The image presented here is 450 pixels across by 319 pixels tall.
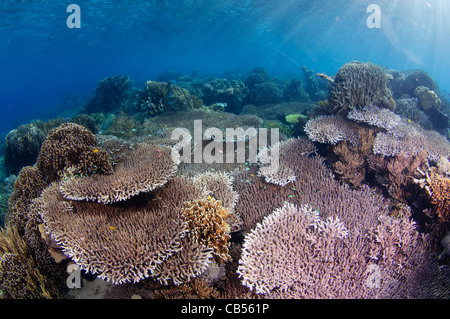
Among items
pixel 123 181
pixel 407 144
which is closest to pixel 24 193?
pixel 123 181

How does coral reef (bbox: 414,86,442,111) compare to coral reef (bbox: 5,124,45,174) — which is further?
coral reef (bbox: 414,86,442,111)

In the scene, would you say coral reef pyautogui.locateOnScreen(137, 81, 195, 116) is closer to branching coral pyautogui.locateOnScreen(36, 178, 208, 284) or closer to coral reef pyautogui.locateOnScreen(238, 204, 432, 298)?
branching coral pyautogui.locateOnScreen(36, 178, 208, 284)

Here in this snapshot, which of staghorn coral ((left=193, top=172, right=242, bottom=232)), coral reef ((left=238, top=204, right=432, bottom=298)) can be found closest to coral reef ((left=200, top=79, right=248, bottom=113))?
staghorn coral ((left=193, top=172, right=242, bottom=232))

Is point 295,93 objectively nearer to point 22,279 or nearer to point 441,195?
point 441,195

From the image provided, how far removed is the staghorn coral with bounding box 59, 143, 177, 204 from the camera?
349cm

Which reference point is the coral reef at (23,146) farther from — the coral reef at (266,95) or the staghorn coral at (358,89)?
the coral reef at (266,95)

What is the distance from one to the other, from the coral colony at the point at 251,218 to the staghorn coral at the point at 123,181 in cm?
2

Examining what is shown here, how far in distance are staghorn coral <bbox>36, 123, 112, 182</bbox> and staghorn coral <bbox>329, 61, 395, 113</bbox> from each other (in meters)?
6.45

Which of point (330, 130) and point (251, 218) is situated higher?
point (330, 130)

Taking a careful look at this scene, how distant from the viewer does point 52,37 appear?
38.6 meters

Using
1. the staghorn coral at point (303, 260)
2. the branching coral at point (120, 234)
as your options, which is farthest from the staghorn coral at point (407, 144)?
the branching coral at point (120, 234)

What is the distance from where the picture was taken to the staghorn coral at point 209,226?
3.21 metres

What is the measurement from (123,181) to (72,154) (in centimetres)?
144

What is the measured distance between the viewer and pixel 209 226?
322 centimetres
